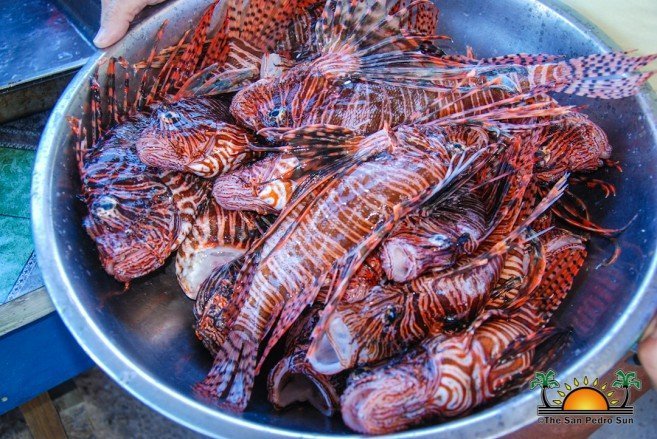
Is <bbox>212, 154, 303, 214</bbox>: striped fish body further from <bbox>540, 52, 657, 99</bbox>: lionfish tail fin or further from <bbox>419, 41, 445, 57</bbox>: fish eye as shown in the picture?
<bbox>540, 52, 657, 99</bbox>: lionfish tail fin

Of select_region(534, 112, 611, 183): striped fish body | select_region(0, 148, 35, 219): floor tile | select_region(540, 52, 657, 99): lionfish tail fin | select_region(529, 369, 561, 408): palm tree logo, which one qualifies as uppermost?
select_region(540, 52, 657, 99): lionfish tail fin

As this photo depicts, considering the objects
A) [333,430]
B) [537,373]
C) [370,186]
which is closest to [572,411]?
[537,373]

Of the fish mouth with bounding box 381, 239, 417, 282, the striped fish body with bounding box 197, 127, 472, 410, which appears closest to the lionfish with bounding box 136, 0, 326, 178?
the striped fish body with bounding box 197, 127, 472, 410

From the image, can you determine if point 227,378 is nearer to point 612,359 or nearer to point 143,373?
point 143,373

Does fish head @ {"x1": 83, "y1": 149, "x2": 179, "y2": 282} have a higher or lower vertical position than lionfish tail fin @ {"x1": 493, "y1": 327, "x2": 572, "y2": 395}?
lower

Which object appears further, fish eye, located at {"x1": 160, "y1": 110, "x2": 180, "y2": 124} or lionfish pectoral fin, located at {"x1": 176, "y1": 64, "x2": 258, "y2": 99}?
lionfish pectoral fin, located at {"x1": 176, "y1": 64, "x2": 258, "y2": 99}

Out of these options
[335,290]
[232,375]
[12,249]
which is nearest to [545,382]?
[335,290]

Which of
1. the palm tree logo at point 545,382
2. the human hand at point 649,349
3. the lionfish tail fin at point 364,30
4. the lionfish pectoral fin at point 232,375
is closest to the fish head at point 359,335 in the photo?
the lionfish pectoral fin at point 232,375
